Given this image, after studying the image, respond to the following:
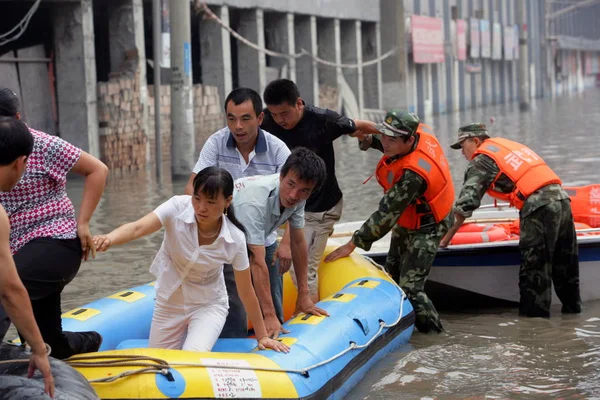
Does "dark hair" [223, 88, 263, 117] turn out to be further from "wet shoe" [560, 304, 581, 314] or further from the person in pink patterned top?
"wet shoe" [560, 304, 581, 314]

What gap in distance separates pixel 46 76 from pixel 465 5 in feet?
96.6

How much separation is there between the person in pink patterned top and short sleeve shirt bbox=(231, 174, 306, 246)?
3.31ft

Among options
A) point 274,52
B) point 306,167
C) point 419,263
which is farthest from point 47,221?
point 274,52

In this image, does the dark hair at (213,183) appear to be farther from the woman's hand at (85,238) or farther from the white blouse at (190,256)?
the woman's hand at (85,238)

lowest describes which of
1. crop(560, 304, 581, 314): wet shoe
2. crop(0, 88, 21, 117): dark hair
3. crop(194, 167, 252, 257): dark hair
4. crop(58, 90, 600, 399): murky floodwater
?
crop(58, 90, 600, 399): murky floodwater

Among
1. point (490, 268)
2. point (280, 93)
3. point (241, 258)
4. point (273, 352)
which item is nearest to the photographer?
point (241, 258)

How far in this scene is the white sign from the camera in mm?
4750

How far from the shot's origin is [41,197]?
4422 millimetres

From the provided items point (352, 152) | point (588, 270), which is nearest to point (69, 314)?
point (588, 270)

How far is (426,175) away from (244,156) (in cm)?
138

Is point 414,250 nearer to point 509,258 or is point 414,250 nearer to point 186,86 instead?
point 509,258

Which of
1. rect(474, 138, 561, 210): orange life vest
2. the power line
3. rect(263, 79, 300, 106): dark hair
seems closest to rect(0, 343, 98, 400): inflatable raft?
rect(263, 79, 300, 106): dark hair

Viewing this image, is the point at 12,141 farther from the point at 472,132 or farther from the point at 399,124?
the point at 472,132

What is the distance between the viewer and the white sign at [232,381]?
15.6 ft
